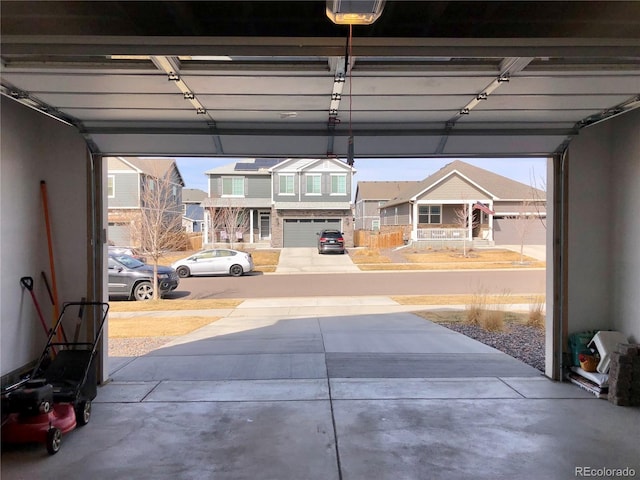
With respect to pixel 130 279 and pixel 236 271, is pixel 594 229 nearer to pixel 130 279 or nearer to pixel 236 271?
pixel 130 279

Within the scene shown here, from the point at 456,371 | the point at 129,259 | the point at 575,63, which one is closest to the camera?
the point at 575,63

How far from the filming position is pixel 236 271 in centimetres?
2002

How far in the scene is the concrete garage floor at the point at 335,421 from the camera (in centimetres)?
354

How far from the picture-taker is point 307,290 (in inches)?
639

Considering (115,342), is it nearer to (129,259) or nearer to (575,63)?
(129,259)

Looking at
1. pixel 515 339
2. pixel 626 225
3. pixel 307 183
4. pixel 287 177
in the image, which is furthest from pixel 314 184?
pixel 626 225

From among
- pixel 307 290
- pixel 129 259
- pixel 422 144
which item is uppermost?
pixel 422 144

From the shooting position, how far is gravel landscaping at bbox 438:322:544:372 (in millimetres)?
7027

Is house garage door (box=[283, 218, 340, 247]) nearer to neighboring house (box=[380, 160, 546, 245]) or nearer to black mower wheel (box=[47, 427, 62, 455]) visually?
neighboring house (box=[380, 160, 546, 245])

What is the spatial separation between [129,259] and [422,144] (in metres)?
11.2

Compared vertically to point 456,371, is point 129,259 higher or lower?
higher

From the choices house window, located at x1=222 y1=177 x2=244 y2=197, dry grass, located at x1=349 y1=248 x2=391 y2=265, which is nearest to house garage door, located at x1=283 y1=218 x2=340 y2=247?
dry grass, located at x1=349 y1=248 x2=391 y2=265

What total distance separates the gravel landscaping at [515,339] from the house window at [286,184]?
71.5ft

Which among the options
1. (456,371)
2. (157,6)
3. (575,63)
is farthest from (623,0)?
(456,371)
